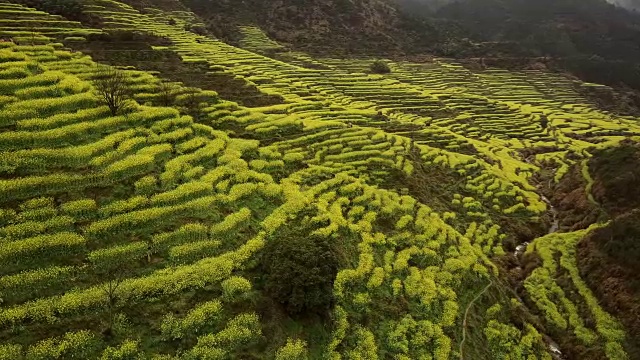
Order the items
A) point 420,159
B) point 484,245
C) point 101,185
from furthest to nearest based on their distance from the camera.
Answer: point 420,159 → point 484,245 → point 101,185

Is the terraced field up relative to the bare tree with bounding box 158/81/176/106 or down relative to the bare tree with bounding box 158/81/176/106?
down

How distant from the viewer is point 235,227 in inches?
1102

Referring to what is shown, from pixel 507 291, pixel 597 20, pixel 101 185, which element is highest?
pixel 597 20

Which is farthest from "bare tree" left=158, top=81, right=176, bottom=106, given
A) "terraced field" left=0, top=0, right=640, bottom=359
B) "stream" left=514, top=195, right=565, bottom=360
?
"stream" left=514, top=195, right=565, bottom=360

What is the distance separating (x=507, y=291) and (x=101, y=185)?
3031 centimetres

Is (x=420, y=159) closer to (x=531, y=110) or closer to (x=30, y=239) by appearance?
(x=30, y=239)

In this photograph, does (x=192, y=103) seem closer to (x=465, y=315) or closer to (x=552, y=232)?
(x=465, y=315)

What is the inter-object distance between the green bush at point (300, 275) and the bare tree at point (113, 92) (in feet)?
58.3

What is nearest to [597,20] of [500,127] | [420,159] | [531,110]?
[531,110]

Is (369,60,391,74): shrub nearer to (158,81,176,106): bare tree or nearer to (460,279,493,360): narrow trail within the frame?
(158,81,176,106): bare tree

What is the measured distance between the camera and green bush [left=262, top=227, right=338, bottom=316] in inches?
925

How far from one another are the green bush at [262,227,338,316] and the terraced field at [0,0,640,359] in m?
0.66

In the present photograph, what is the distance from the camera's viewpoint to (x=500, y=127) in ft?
251

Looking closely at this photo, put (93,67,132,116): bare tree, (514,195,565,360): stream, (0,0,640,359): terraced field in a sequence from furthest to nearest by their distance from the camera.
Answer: (93,67,132,116): bare tree < (514,195,565,360): stream < (0,0,640,359): terraced field
